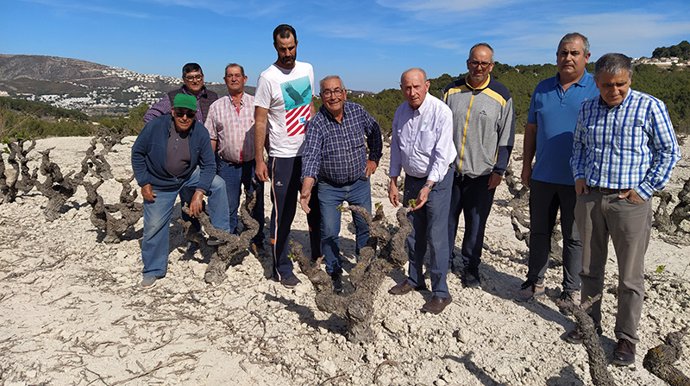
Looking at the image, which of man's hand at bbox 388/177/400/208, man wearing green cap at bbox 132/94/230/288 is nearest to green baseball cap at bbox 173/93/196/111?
man wearing green cap at bbox 132/94/230/288

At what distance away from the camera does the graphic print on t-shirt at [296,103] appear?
3727mm

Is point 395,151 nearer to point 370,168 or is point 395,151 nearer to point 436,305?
point 370,168

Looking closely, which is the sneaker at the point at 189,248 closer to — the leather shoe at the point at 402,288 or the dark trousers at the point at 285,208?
the dark trousers at the point at 285,208

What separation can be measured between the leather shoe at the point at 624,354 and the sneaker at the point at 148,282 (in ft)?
12.2

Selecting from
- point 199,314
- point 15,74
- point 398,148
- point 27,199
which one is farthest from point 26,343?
point 15,74

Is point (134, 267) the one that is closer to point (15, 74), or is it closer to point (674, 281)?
point (674, 281)

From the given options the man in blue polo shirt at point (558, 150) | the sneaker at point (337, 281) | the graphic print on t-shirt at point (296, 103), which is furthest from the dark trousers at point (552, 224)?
the graphic print on t-shirt at point (296, 103)

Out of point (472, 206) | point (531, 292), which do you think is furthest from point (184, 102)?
point (531, 292)

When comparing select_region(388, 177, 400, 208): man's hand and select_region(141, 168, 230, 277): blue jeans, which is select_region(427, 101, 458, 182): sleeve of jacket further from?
select_region(141, 168, 230, 277): blue jeans

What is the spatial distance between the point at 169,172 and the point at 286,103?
1.25m

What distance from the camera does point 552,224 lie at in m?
3.65

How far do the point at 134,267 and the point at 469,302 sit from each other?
3.22 meters

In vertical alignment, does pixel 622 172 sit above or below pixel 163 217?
above

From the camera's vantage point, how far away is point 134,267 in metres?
4.57
